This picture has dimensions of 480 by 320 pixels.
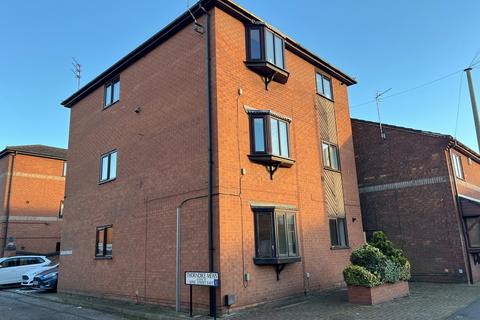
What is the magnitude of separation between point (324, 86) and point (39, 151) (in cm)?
2277

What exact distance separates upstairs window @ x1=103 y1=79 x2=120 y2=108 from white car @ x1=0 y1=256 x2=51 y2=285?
1159 centimetres

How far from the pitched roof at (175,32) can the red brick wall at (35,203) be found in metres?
11.1

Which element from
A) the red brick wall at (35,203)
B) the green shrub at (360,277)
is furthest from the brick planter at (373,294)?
the red brick wall at (35,203)

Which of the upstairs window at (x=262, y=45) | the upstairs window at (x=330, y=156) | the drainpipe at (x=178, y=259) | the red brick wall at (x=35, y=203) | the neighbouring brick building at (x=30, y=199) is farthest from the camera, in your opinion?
the red brick wall at (x=35, y=203)

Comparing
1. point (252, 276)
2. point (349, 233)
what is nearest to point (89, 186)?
point (252, 276)

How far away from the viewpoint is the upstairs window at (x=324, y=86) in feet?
54.5

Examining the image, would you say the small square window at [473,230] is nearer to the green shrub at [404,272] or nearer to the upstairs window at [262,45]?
the green shrub at [404,272]

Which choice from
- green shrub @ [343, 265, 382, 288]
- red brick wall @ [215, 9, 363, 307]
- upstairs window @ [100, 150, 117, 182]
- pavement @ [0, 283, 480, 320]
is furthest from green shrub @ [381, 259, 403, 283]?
upstairs window @ [100, 150, 117, 182]

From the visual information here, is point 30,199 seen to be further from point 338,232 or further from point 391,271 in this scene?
point 391,271

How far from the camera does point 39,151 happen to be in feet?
95.0

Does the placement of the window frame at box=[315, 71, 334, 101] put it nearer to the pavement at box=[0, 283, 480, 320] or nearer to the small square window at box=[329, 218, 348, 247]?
the small square window at box=[329, 218, 348, 247]

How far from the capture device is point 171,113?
12.9 meters

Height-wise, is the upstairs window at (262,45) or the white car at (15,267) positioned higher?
the upstairs window at (262,45)

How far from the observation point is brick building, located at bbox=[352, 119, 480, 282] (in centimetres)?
1645
